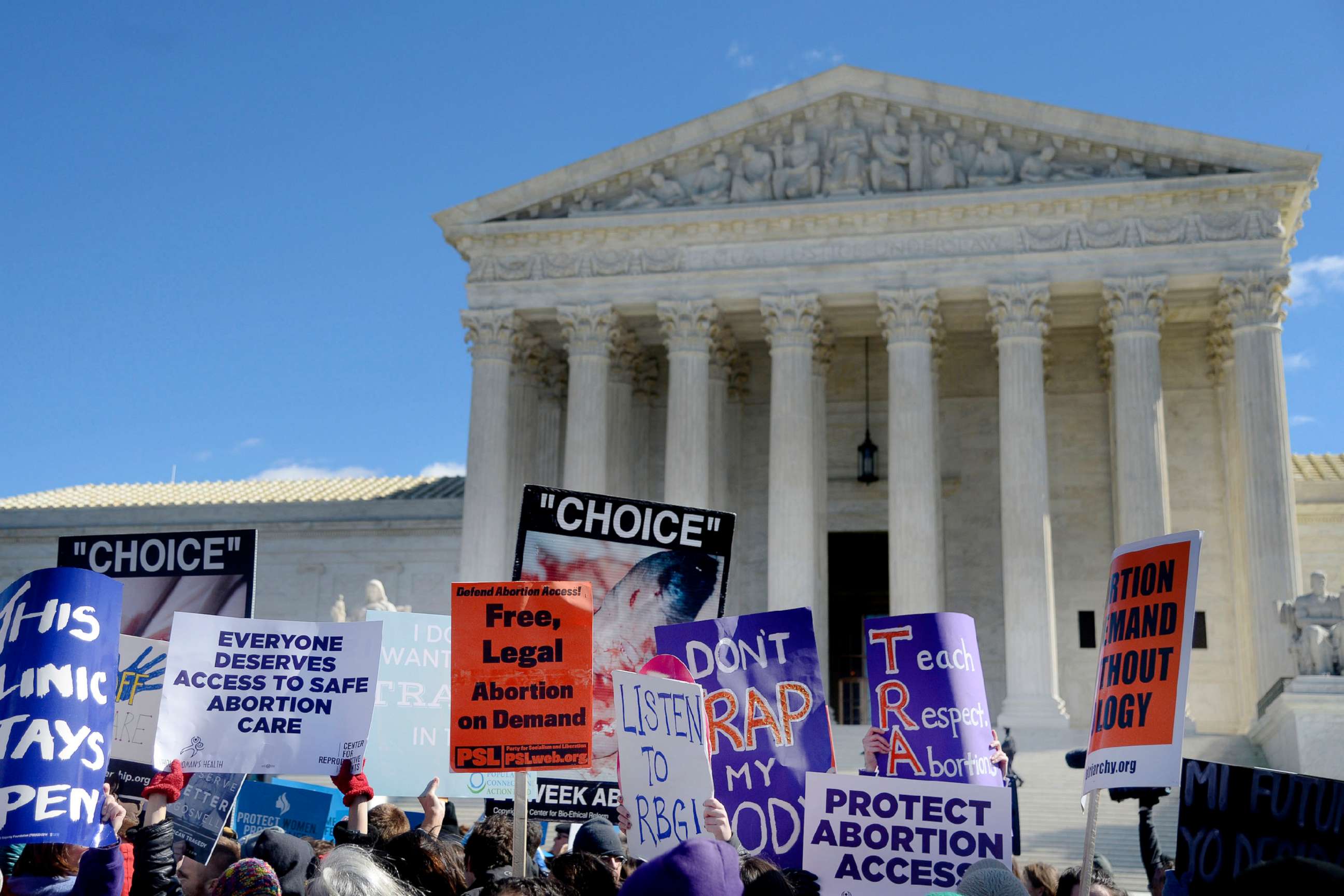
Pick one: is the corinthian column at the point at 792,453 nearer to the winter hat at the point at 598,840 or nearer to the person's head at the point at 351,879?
the winter hat at the point at 598,840

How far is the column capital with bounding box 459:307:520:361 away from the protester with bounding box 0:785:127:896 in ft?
91.8

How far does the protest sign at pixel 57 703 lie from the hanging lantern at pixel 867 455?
31.0 m

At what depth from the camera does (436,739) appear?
1139cm

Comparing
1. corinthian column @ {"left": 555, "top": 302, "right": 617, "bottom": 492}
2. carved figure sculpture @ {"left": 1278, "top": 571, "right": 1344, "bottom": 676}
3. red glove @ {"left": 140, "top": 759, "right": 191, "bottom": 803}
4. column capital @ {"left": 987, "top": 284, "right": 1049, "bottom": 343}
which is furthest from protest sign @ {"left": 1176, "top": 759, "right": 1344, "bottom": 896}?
corinthian column @ {"left": 555, "top": 302, "right": 617, "bottom": 492}

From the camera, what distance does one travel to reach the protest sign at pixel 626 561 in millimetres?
10672

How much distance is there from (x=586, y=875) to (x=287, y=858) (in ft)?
5.86

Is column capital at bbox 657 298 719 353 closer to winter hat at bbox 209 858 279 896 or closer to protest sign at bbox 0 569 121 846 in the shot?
protest sign at bbox 0 569 121 846

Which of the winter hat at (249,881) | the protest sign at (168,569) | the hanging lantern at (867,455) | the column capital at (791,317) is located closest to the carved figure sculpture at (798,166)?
the column capital at (791,317)

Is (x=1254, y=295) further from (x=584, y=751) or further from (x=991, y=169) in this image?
(x=584, y=751)

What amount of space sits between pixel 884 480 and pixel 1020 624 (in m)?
8.31

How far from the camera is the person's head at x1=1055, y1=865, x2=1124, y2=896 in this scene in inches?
285

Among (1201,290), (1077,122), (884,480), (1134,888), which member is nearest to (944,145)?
(1077,122)

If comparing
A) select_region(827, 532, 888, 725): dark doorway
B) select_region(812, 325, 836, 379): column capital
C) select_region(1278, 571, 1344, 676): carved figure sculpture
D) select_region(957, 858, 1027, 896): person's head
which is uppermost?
select_region(812, 325, 836, 379): column capital

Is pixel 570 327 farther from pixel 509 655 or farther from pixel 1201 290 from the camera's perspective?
pixel 509 655
